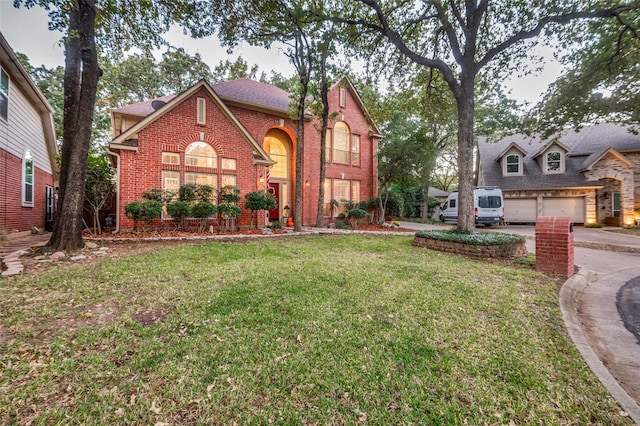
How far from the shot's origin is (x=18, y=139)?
9.32 m

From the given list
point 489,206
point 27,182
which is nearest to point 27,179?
point 27,182

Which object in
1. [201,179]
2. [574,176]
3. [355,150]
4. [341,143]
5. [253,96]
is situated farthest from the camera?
[574,176]

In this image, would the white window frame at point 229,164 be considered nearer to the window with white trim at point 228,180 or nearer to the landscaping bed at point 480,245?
the window with white trim at point 228,180

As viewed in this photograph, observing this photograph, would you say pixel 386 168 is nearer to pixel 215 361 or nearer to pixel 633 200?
pixel 633 200

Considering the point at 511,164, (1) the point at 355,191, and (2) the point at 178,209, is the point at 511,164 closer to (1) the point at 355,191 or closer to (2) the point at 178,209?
(1) the point at 355,191


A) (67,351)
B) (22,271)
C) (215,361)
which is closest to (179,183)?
(22,271)

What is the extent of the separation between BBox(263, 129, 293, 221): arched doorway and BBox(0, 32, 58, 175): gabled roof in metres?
9.25

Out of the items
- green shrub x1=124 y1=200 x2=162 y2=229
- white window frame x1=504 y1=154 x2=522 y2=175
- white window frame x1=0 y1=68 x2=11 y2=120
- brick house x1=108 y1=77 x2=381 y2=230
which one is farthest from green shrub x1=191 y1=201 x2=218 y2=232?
white window frame x1=504 y1=154 x2=522 y2=175

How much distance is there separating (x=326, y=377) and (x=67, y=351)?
230 cm

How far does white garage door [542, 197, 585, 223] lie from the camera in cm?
1752

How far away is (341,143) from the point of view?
16.3 metres

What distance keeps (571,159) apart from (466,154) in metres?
17.6

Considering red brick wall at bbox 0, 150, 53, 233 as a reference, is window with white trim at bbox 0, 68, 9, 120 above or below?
above

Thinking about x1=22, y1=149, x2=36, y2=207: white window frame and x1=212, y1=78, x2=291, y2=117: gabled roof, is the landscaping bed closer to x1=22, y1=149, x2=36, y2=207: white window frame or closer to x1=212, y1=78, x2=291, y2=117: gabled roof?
x1=212, y1=78, x2=291, y2=117: gabled roof
